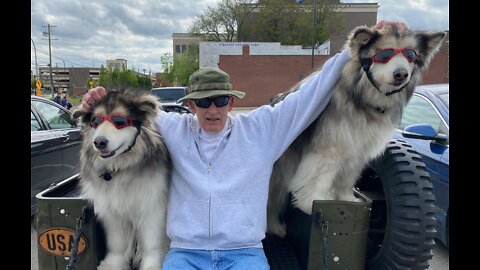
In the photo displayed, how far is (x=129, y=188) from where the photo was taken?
8.85 ft

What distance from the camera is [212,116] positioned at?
8.78 feet

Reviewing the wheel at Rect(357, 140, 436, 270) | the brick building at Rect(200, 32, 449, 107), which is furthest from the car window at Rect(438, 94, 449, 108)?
the brick building at Rect(200, 32, 449, 107)

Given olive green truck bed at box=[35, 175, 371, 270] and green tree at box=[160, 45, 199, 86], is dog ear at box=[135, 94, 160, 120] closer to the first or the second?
olive green truck bed at box=[35, 175, 371, 270]

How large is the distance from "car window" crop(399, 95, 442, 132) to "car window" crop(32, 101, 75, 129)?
4700mm

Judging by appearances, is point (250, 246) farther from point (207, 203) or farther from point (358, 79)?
point (358, 79)

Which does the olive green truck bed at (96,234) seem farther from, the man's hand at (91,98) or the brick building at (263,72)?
the brick building at (263,72)

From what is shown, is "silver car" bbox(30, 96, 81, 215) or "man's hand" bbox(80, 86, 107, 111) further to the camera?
"silver car" bbox(30, 96, 81, 215)

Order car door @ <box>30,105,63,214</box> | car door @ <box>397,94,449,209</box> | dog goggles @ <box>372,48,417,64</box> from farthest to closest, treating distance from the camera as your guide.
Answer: car door @ <box>30,105,63,214</box> → car door @ <box>397,94,449,209</box> → dog goggles @ <box>372,48,417,64</box>

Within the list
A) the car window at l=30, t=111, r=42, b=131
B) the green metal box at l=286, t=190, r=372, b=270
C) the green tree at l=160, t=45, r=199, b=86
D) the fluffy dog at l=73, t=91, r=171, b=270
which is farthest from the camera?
the green tree at l=160, t=45, r=199, b=86

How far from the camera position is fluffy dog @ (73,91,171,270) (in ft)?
8.52

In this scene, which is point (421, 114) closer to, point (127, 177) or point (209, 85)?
point (209, 85)

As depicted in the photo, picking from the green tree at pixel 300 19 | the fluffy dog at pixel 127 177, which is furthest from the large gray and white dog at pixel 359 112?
the green tree at pixel 300 19
